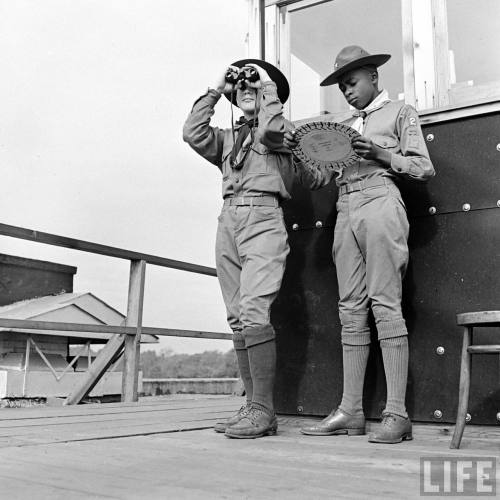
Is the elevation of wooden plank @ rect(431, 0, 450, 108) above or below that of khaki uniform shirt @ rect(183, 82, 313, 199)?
above

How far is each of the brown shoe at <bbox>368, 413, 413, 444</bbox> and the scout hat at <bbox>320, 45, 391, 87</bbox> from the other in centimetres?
132

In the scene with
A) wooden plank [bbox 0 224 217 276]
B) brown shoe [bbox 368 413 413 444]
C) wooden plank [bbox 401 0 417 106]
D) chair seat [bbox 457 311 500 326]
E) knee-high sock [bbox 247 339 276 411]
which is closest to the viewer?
chair seat [bbox 457 311 500 326]

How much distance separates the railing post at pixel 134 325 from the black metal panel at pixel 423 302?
1409 mm

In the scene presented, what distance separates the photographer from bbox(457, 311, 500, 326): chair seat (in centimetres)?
189

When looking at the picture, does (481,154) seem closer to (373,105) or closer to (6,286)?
(373,105)

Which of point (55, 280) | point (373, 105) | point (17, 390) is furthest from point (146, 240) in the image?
point (373, 105)

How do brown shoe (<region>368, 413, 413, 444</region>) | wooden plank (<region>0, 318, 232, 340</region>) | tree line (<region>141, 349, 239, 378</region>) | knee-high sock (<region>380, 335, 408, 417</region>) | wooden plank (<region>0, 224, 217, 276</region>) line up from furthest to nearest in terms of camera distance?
tree line (<region>141, 349, 239, 378</region>)
wooden plank (<region>0, 224, 217, 276</region>)
wooden plank (<region>0, 318, 232, 340</region>)
knee-high sock (<region>380, 335, 408, 417</region>)
brown shoe (<region>368, 413, 413, 444</region>)

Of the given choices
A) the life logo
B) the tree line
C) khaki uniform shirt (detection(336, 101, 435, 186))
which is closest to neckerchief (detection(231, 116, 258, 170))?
khaki uniform shirt (detection(336, 101, 435, 186))

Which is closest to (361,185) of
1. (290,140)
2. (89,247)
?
(290,140)

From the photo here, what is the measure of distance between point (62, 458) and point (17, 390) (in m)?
8.44

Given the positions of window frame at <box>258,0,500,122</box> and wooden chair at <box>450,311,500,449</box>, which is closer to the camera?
wooden chair at <box>450,311,500,449</box>

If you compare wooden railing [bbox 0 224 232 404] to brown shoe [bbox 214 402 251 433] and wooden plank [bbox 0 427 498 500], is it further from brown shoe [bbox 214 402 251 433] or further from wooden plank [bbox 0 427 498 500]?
wooden plank [bbox 0 427 498 500]

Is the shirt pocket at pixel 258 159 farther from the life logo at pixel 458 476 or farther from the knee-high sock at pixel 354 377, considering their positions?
the life logo at pixel 458 476

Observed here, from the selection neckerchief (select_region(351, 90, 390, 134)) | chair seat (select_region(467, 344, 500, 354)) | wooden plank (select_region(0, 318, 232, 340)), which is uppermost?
neckerchief (select_region(351, 90, 390, 134))
